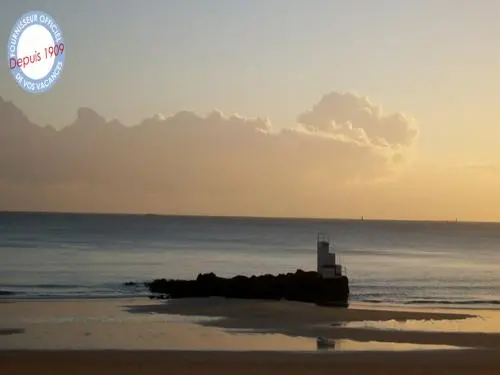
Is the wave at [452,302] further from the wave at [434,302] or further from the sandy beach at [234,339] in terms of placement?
the sandy beach at [234,339]

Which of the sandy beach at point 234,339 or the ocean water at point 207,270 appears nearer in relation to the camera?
the sandy beach at point 234,339

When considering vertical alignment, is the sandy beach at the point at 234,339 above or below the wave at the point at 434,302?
below

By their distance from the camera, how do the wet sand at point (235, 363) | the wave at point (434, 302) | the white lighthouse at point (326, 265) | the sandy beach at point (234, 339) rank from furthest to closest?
the wave at point (434, 302) → the white lighthouse at point (326, 265) → the sandy beach at point (234, 339) → the wet sand at point (235, 363)

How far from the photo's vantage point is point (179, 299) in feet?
105

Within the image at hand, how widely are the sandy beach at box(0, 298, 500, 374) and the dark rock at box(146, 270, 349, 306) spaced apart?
209 cm

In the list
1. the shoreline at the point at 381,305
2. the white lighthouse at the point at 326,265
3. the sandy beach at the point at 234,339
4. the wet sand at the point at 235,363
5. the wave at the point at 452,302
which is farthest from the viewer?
the wave at the point at 452,302

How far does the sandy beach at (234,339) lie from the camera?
16.3 metres

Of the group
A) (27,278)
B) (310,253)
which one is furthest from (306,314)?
(310,253)

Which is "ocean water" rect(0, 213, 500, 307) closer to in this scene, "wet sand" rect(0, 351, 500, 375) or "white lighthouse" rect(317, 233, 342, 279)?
"white lighthouse" rect(317, 233, 342, 279)

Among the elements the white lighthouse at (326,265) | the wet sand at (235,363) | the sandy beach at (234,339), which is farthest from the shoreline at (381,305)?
the wet sand at (235,363)

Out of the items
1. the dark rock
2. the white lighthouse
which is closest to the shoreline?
the dark rock

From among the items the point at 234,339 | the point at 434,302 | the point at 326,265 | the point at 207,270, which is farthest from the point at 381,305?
the point at 207,270

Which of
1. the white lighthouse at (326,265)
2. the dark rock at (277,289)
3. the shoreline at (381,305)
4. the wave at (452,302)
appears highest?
the white lighthouse at (326,265)

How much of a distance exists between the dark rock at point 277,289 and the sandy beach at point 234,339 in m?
2.09
